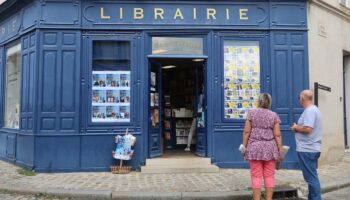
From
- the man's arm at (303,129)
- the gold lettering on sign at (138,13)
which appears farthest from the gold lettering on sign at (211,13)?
the man's arm at (303,129)

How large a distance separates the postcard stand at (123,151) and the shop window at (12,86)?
3.01 m

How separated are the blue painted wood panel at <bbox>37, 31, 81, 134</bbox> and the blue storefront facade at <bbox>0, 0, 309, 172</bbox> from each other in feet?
0.07

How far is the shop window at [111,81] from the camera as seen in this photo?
935cm

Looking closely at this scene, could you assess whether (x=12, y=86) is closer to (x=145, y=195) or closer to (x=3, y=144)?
(x=3, y=144)

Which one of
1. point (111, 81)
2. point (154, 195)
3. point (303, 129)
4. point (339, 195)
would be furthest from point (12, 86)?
point (339, 195)

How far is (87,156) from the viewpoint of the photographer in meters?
9.12

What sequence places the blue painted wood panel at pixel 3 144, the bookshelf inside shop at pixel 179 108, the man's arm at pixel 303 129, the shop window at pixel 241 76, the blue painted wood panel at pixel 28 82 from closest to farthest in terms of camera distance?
1. the man's arm at pixel 303 129
2. the blue painted wood panel at pixel 28 82
3. the shop window at pixel 241 76
4. the blue painted wood panel at pixel 3 144
5. the bookshelf inside shop at pixel 179 108

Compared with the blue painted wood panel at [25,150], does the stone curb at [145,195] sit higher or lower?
lower

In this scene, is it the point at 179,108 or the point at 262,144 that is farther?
the point at 179,108

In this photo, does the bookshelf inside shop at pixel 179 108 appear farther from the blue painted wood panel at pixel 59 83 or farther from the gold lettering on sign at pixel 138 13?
the blue painted wood panel at pixel 59 83

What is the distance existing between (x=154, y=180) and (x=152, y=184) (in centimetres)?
42

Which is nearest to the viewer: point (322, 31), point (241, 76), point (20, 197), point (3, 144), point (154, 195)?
point (154, 195)

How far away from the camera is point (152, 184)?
25.3 feet

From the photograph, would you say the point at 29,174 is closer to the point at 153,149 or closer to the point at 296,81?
the point at 153,149
